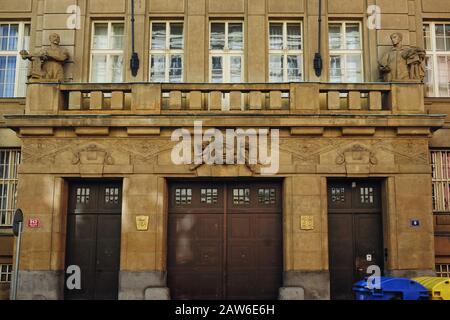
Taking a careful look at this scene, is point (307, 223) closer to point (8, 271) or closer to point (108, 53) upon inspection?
point (108, 53)

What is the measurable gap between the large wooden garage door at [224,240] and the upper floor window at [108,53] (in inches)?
158

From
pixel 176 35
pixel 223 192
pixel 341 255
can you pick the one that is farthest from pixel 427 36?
pixel 223 192

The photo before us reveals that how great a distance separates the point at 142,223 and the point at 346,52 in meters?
7.95

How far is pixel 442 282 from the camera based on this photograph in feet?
39.5

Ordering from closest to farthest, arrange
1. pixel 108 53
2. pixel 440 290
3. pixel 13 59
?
1. pixel 440 290
2. pixel 108 53
3. pixel 13 59

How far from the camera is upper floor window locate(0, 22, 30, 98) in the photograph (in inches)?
731

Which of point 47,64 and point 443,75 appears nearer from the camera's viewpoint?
point 47,64

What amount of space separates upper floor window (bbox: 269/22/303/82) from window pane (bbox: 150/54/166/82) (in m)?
3.22

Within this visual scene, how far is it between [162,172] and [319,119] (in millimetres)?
4523

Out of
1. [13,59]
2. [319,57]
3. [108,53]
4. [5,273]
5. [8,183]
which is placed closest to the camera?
[5,273]

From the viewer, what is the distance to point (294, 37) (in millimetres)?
18234

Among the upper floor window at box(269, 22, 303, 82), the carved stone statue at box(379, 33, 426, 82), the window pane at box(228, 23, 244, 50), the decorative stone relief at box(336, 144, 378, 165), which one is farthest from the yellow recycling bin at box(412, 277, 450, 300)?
the window pane at box(228, 23, 244, 50)

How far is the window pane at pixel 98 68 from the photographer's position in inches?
712

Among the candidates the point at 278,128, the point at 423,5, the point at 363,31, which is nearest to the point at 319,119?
the point at 278,128
